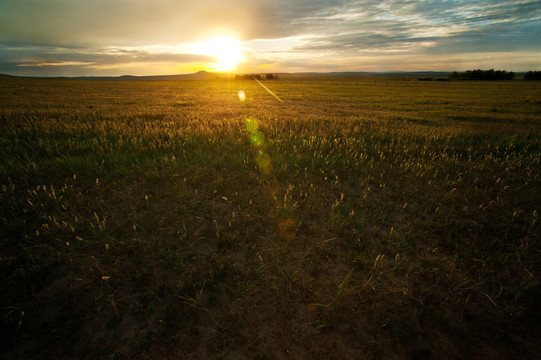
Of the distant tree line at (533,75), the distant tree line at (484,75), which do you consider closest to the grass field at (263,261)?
the distant tree line at (484,75)

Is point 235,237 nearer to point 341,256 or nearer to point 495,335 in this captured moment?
point 341,256

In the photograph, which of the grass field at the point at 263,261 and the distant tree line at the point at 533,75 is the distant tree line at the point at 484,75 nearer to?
the distant tree line at the point at 533,75

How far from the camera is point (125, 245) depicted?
2920 mm

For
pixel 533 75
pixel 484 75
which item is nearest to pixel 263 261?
pixel 484 75

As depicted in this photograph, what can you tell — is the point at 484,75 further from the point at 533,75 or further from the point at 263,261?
the point at 263,261

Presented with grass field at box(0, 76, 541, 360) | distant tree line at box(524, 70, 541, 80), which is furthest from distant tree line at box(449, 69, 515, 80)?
grass field at box(0, 76, 541, 360)

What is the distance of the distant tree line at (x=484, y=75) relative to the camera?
8656 centimetres

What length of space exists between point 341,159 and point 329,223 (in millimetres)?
2387

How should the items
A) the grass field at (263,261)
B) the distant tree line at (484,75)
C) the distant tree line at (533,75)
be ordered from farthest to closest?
the distant tree line at (484,75), the distant tree line at (533,75), the grass field at (263,261)

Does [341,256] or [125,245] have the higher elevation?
[125,245]

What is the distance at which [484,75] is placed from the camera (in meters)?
87.6

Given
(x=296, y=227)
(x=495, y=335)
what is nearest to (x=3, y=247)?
(x=296, y=227)

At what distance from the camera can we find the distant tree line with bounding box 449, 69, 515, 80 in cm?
8656

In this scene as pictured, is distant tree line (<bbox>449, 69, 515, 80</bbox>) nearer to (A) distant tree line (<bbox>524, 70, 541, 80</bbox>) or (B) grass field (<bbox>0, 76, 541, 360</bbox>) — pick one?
(A) distant tree line (<bbox>524, 70, 541, 80</bbox>)
